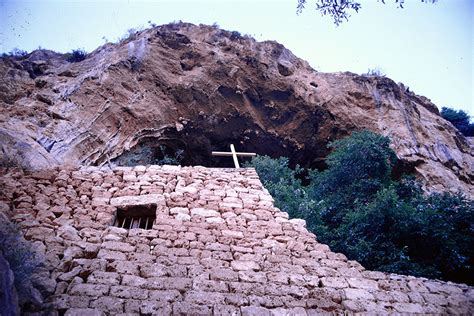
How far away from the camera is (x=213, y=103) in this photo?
36.8 ft

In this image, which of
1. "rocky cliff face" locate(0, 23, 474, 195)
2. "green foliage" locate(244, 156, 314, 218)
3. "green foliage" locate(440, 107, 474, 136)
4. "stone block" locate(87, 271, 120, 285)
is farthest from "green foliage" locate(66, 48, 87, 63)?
"green foliage" locate(440, 107, 474, 136)

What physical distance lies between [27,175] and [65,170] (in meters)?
0.47

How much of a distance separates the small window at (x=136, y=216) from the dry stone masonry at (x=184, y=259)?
0.21ft

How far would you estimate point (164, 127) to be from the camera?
33.7 feet

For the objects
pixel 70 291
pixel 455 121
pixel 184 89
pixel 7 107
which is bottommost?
pixel 70 291

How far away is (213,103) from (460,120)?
48.9ft

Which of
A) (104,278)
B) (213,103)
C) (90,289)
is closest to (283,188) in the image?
(213,103)

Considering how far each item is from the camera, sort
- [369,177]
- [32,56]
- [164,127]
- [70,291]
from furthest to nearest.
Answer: [32,56] < [164,127] < [369,177] < [70,291]

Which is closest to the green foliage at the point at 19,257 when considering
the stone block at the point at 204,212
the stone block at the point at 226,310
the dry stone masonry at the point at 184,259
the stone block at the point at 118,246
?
the dry stone masonry at the point at 184,259

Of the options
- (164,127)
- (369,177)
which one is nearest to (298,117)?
(369,177)

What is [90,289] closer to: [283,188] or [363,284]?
[363,284]

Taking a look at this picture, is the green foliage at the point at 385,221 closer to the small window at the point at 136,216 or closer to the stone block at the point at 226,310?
the small window at the point at 136,216

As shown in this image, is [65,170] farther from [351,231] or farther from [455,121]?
[455,121]

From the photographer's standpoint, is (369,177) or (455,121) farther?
(455,121)
